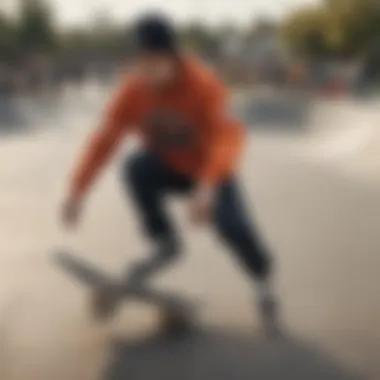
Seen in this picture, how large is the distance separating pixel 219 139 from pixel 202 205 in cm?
7

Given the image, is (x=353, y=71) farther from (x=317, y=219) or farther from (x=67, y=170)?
(x=67, y=170)

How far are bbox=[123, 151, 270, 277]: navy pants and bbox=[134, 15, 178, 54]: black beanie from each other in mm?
107

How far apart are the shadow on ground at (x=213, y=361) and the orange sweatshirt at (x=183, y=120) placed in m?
0.20

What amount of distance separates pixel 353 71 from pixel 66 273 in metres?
0.37

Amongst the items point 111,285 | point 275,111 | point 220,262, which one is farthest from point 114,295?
point 275,111

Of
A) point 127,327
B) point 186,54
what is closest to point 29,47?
point 186,54

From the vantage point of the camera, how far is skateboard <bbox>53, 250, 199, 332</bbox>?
0.92 m

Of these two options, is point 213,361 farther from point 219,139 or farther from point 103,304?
point 219,139

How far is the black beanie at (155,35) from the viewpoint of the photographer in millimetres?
865

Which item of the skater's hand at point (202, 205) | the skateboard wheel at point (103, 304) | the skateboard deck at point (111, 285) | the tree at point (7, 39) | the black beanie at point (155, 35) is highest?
the tree at point (7, 39)

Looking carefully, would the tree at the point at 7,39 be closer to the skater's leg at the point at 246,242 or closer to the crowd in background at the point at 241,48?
the crowd in background at the point at 241,48

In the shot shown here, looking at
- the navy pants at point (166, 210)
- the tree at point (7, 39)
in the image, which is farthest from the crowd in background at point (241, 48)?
the navy pants at point (166, 210)

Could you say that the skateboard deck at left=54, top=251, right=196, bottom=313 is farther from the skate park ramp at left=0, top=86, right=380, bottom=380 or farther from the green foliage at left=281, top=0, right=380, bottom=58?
the green foliage at left=281, top=0, right=380, bottom=58

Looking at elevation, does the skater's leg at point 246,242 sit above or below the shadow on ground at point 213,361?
above
